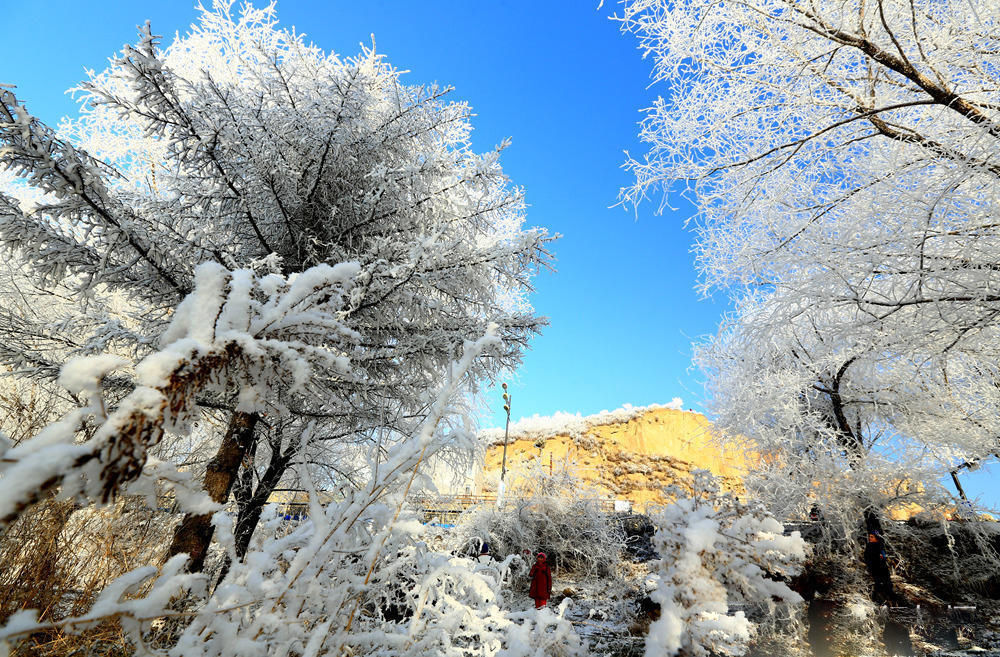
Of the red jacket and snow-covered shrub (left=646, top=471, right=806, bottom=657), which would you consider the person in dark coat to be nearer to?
the red jacket

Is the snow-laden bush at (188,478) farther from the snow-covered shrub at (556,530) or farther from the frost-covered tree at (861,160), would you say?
the snow-covered shrub at (556,530)

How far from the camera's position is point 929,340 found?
14.9ft

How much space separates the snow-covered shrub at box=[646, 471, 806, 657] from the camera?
1.50m

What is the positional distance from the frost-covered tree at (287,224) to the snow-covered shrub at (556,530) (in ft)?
19.7

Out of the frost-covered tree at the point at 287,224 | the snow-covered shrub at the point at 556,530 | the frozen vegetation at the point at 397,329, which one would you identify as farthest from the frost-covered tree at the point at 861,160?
the snow-covered shrub at the point at 556,530

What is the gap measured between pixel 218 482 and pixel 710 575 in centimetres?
461

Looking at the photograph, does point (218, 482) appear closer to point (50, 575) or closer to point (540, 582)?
point (50, 575)

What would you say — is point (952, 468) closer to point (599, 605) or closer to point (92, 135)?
point (599, 605)

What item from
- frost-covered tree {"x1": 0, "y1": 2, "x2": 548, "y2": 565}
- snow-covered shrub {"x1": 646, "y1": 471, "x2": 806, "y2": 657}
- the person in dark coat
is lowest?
snow-covered shrub {"x1": 646, "y1": 471, "x2": 806, "y2": 657}

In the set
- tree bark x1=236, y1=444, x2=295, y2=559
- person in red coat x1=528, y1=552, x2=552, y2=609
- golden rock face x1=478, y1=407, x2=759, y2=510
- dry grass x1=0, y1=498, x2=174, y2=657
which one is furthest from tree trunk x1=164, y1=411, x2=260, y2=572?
golden rock face x1=478, y1=407, x2=759, y2=510

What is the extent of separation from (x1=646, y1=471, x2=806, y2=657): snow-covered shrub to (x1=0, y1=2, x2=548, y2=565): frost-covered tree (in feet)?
8.67

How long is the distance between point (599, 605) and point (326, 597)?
872cm

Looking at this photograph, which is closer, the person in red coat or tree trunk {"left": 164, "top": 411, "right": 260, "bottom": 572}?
tree trunk {"left": 164, "top": 411, "right": 260, "bottom": 572}

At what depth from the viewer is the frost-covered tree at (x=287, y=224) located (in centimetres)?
437
